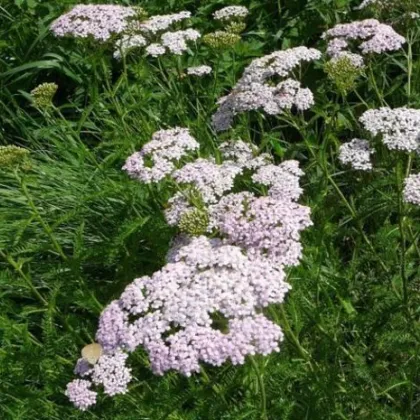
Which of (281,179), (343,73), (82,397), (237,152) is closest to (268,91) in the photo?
(237,152)

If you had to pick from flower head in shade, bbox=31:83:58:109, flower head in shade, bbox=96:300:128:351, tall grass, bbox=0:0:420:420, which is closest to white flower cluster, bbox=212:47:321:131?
tall grass, bbox=0:0:420:420

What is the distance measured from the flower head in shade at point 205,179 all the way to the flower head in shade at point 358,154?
0.54 meters

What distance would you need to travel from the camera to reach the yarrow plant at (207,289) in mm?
2287

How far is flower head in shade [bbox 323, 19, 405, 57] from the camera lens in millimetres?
3676

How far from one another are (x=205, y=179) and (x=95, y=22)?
Result: 1.37 meters

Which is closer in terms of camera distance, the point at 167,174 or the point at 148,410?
the point at 148,410

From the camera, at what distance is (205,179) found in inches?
118

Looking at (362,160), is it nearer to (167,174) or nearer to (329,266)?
(329,266)

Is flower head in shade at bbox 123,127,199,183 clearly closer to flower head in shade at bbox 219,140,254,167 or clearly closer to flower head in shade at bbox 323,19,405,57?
flower head in shade at bbox 219,140,254,167

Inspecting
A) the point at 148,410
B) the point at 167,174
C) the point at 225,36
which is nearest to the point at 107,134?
the point at 225,36

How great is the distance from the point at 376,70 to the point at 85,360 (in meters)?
2.90

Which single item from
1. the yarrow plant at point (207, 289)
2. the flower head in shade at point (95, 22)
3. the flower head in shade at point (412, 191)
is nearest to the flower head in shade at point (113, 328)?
the yarrow plant at point (207, 289)

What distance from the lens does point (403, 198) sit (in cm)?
286

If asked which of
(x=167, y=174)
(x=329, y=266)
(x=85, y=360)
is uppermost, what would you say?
(x=167, y=174)
